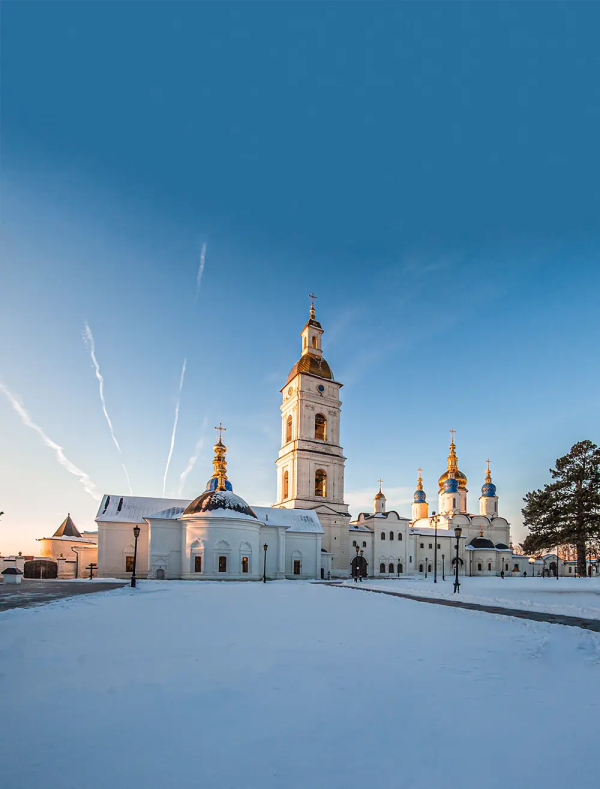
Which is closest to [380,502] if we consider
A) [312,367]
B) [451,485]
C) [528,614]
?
[451,485]

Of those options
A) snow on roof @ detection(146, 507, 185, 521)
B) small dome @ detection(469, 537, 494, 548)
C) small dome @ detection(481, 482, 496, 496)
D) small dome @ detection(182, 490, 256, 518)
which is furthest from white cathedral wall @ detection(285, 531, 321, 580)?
small dome @ detection(481, 482, 496, 496)

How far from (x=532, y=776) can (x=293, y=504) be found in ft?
157

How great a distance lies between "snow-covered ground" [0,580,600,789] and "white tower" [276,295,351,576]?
41.7 m

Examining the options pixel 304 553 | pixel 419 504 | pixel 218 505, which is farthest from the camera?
pixel 419 504

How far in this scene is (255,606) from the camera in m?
15.7

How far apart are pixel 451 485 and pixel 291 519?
1554 inches

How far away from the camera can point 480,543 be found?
71688mm

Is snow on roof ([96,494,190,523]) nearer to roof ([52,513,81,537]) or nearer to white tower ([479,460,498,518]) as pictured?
roof ([52,513,81,537])

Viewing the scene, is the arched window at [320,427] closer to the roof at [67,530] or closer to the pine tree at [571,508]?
the pine tree at [571,508]

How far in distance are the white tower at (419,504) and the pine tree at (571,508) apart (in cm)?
→ 3925

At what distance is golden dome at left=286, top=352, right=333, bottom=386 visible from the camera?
5522 cm

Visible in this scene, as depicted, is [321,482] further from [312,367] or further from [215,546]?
Answer: [215,546]

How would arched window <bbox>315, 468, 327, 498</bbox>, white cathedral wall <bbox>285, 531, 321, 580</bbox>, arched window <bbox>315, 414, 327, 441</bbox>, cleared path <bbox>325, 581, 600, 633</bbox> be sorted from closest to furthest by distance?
cleared path <bbox>325, 581, 600, 633</bbox> < white cathedral wall <bbox>285, 531, 321, 580</bbox> < arched window <bbox>315, 468, 327, 498</bbox> < arched window <bbox>315, 414, 327, 441</bbox>

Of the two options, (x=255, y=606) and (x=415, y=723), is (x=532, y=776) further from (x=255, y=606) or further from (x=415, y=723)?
(x=255, y=606)
